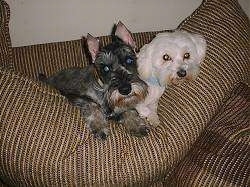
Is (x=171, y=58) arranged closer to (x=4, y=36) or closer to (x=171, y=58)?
(x=171, y=58)

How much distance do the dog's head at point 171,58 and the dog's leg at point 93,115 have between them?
400 millimetres

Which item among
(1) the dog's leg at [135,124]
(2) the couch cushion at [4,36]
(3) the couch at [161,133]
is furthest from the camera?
(2) the couch cushion at [4,36]

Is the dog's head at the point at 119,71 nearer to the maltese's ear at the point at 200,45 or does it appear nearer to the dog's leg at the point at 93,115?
the dog's leg at the point at 93,115

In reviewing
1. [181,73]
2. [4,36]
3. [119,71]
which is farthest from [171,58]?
[4,36]

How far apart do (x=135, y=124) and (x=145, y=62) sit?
44cm

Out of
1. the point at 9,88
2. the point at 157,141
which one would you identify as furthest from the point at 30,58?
the point at 157,141

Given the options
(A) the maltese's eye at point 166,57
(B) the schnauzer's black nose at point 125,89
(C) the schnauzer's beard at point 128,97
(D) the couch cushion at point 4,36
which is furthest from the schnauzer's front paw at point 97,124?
(D) the couch cushion at point 4,36

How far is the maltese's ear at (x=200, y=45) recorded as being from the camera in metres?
2.61

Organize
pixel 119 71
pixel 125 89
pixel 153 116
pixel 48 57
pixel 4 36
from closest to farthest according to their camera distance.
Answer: pixel 125 89 → pixel 119 71 → pixel 153 116 → pixel 4 36 → pixel 48 57

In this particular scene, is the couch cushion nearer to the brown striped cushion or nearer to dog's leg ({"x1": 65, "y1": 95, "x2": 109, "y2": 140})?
the brown striped cushion

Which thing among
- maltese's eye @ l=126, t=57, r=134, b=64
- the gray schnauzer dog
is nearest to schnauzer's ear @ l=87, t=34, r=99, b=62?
the gray schnauzer dog

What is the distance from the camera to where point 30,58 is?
3.40 meters

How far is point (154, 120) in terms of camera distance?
2.65m

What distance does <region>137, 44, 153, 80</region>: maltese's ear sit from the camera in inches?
99.9
